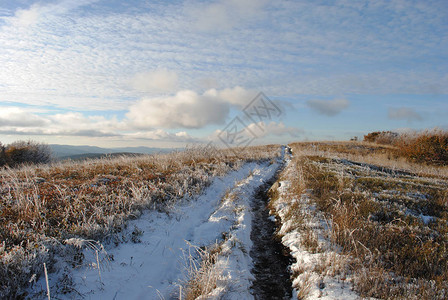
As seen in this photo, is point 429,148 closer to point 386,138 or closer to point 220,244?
point 386,138

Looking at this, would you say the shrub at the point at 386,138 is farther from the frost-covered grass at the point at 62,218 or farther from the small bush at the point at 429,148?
the frost-covered grass at the point at 62,218

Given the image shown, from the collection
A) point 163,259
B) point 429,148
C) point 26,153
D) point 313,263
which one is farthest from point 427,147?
point 26,153

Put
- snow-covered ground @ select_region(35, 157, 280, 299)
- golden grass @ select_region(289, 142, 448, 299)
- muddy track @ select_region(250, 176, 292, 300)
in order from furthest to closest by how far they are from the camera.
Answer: muddy track @ select_region(250, 176, 292, 300) < snow-covered ground @ select_region(35, 157, 280, 299) < golden grass @ select_region(289, 142, 448, 299)

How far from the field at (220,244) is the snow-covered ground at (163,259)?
0.08 feet

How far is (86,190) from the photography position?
24.5 feet

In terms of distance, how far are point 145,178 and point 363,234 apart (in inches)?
311

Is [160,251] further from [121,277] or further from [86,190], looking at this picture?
[86,190]

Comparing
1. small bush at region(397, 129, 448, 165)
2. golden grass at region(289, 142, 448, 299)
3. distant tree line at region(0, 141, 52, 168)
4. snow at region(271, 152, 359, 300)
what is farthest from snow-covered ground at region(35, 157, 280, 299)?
distant tree line at region(0, 141, 52, 168)

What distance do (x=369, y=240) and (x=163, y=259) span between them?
4.43m

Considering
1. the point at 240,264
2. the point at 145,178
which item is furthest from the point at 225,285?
the point at 145,178

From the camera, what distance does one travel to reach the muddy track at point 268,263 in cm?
428

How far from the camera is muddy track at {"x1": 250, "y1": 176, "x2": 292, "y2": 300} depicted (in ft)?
14.0

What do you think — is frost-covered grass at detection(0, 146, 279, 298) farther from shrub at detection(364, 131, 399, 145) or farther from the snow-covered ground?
shrub at detection(364, 131, 399, 145)

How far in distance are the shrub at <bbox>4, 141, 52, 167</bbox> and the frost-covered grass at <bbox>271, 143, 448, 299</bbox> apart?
3115cm
